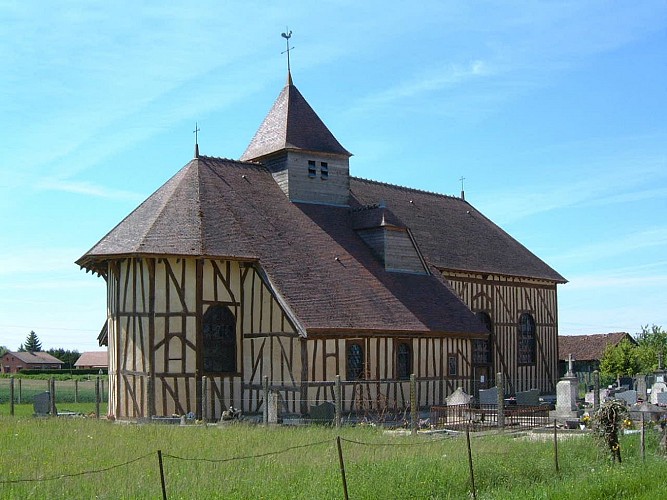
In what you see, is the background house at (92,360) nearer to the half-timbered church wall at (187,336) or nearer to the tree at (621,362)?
the tree at (621,362)

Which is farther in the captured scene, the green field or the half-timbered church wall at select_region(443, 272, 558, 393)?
the green field

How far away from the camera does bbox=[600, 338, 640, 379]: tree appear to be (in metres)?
44.7

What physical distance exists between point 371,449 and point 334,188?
17688 millimetres

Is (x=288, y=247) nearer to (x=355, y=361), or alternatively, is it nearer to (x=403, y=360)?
(x=355, y=361)

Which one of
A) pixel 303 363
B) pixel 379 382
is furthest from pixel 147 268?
pixel 379 382

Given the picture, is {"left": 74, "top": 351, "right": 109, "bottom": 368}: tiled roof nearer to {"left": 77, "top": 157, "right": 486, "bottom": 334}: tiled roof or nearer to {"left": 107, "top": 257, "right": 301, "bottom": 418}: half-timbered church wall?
{"left": 77, "top": 157, "right": 486, "bottom": 334}: tiled roof

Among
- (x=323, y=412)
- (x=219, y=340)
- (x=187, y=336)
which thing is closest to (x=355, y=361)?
(x=219, y=340)

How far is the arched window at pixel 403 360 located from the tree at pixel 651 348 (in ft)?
55.0

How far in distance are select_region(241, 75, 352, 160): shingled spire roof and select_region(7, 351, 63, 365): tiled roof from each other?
73.2 metres

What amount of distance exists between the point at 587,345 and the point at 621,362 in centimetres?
828

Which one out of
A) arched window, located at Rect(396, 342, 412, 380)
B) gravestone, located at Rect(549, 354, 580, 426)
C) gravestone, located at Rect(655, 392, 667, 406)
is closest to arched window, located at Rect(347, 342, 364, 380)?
arched window, located at Rect(396, 342, 412, 380)

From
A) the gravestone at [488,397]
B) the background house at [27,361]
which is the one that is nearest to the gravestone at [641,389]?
the gravestone at [488,397]

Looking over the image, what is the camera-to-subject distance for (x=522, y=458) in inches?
558

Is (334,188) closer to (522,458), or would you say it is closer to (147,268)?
(147,268)
